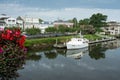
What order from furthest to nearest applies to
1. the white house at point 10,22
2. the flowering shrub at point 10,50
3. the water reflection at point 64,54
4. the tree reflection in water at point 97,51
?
the white house at point 10,22 < the tree reflection in water at point 97,51 < the water reflection at point 64,54 < the flowering shrub at point 10,50

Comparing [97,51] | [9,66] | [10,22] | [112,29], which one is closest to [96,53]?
[97,51]

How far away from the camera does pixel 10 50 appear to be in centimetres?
1464

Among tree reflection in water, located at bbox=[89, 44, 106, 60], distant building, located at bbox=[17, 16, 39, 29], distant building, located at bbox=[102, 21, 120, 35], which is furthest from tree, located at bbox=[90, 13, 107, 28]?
tree reflection in water, located at bbox=[89, 44, 106, 60]

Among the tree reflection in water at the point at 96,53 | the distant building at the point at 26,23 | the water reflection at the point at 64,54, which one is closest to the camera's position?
the water reflection at the point at 64,54

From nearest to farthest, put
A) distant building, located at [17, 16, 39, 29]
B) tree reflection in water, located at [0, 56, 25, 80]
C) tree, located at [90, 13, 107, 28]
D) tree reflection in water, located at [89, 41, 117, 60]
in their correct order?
tree reflection in water, located at [0, 56, 25, 80], tree reflection in water, located at [89, 41, 117, 60], distant building, located at [17, 16, 39, 29], tree, located at [90, 13, 107, 28]

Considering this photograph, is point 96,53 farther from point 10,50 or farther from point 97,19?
point 97,19

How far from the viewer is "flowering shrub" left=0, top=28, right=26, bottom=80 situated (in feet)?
47.2

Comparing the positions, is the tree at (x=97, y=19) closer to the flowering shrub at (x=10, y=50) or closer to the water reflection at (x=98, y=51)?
the water reflection at (x=98, y=51)

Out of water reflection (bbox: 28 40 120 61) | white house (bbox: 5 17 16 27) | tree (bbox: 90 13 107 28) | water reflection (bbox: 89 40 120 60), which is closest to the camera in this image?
water reflection (bbox: 28 40 120 61)

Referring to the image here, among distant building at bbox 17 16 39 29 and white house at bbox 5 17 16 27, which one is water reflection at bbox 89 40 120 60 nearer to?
white house at bbox 5 17 16 27

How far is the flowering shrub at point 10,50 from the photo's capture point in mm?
14375

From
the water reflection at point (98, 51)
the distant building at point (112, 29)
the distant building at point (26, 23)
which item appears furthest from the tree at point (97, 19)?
the water reflection at point (98, 51)

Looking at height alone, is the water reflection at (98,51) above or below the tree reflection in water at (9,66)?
below

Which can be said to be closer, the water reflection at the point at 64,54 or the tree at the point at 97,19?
the water reflection at the point at 64,54
